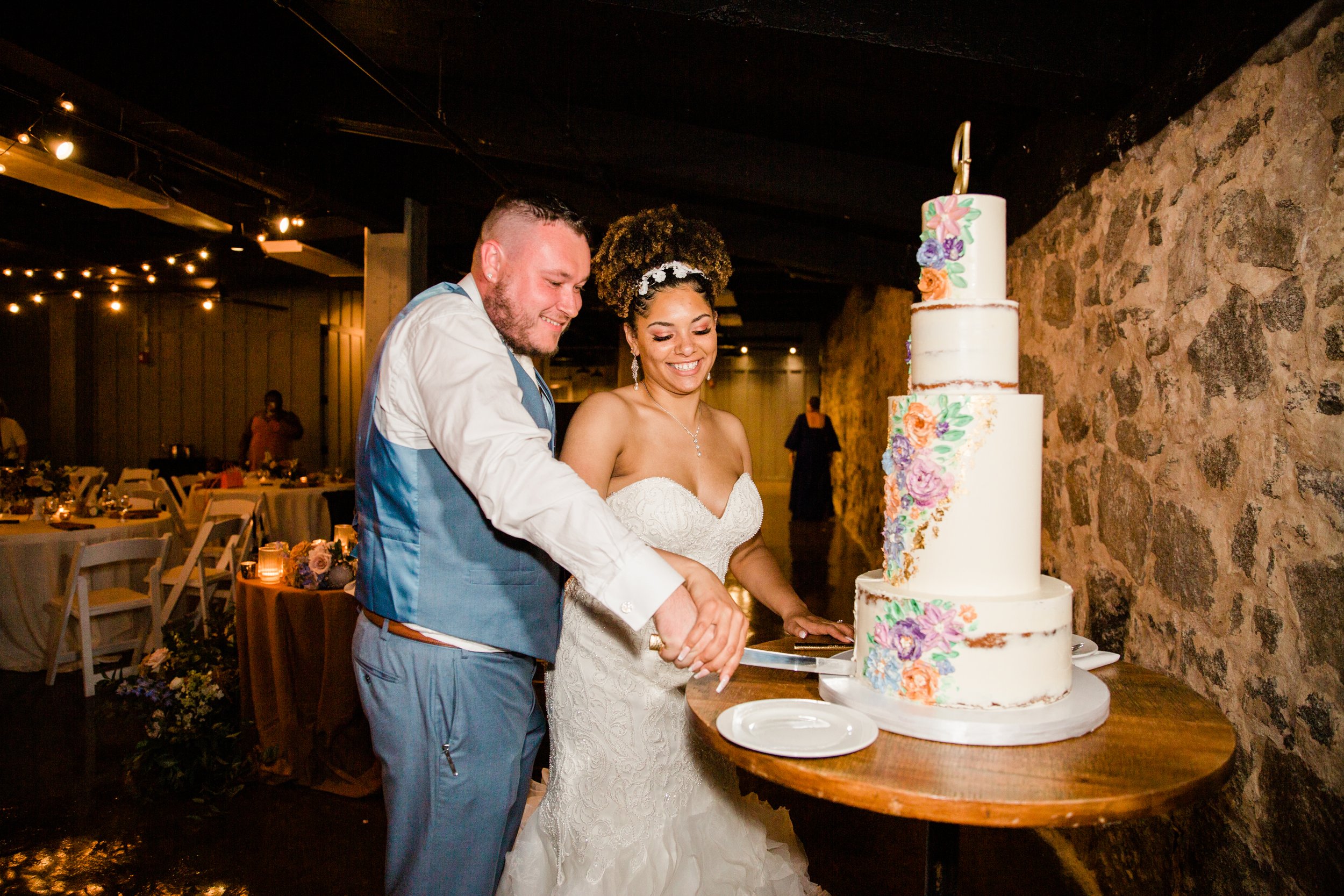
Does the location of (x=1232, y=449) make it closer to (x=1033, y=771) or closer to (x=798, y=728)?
(x=1033, y=771)

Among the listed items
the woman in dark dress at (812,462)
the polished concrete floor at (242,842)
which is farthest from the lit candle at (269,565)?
the woman in dark dress at (812,462)

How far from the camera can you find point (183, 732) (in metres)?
3.23

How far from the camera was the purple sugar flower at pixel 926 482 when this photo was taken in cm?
124

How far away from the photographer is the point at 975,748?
1.12 metres

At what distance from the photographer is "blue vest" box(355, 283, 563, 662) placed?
150 centimetres

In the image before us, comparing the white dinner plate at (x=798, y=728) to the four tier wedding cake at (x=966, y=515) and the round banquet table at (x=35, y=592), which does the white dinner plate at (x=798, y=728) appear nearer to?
the four tier wedding cake at (x=966, y=515)

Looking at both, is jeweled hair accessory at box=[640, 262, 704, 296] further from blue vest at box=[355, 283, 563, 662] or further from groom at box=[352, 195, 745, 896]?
blue vest at box=[355, 283, 563, 662]

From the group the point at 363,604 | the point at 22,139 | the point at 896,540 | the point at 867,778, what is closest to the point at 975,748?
the point at 867,778

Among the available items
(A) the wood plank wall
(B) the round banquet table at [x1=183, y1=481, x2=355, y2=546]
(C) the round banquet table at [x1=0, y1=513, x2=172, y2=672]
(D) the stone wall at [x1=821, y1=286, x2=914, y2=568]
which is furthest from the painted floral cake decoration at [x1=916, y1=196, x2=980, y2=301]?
(A) the wood plank wall

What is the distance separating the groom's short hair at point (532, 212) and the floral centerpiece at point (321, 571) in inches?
85.8

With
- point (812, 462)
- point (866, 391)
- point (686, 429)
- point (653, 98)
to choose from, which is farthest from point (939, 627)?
point (812, 462)

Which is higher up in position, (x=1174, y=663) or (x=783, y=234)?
(x=783, y=234)

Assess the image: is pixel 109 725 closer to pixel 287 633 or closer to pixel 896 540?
pixel 287 633

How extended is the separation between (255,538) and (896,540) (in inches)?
261
